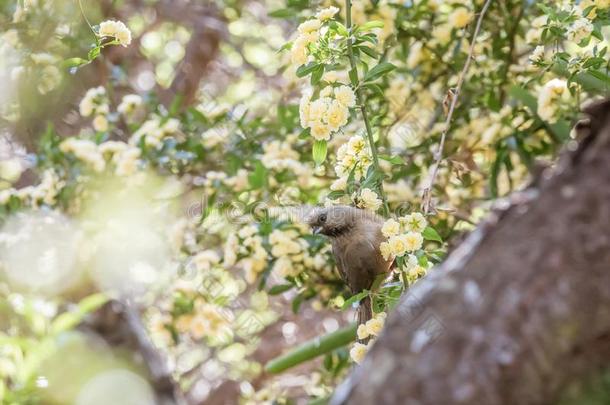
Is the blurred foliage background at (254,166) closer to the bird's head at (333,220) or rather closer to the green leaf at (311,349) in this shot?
the green leaf at (311,349)

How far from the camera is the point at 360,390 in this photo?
86 cm

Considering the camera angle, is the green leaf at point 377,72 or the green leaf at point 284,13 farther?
the green leaf at point 284,13

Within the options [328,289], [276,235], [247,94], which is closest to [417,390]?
[276,235]

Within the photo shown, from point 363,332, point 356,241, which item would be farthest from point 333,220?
point 363,332

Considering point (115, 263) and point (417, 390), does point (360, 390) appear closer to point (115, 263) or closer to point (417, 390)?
point (417, 390)

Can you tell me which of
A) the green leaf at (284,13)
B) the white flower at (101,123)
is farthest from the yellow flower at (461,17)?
the white flower at (101,123)

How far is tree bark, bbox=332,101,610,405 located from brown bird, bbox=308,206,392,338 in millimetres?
900

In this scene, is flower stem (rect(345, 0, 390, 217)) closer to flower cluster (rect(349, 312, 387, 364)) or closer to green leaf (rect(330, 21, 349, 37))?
green leaf (rect(330, 21, 349, 37))

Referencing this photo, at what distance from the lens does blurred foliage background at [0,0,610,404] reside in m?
2.21

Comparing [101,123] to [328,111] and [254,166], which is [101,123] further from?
[328,111]

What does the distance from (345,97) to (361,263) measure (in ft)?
1.48

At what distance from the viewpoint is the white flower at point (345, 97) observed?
152 centimetres

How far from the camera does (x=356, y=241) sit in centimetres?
182

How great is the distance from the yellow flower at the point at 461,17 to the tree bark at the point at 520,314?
1.52 m
